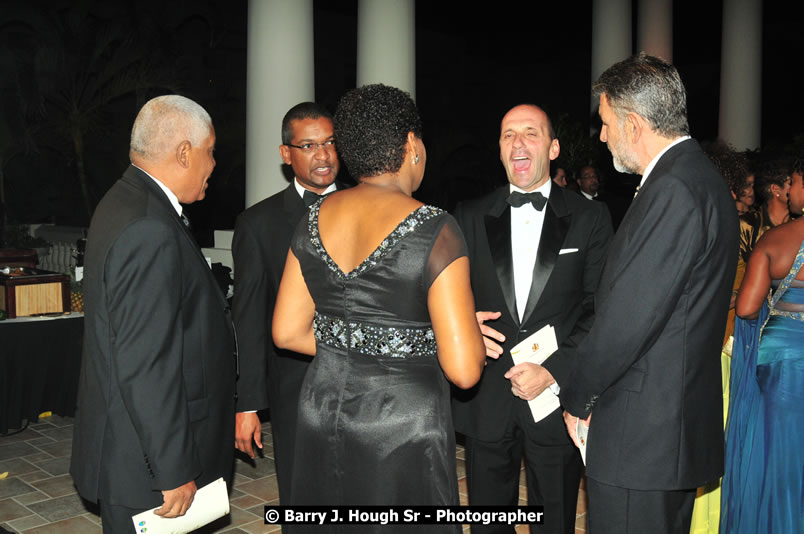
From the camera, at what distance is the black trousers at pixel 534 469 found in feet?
9.48

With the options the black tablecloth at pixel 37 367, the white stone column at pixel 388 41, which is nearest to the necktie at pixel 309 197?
the black tablecloth at pixel 37 367

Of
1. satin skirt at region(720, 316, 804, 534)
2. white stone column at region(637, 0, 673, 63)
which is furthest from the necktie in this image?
white stone column at region(637, 0, 673, 63)

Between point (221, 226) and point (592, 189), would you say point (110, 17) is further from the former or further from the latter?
point (592, 189)

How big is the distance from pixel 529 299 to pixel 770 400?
1.34 m

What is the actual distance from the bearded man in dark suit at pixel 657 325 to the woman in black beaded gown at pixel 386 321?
45 cm

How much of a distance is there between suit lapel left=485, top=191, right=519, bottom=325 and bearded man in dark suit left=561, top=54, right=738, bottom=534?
2.41 feet

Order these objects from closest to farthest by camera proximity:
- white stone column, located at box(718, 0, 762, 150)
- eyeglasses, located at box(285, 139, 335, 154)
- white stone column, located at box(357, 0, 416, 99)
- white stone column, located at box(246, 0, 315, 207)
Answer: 1. eyeglasses, located at box(285, 139, 335, 154)
2. white stone column, located at box(246, 0, 315, 207)
3. white stone column, located at box(357, 0, 416, 99)
4. white stone column, located at box(718, 0, 762, 150)

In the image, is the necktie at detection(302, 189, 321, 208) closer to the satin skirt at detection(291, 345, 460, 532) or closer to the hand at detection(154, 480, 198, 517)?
the satin skirt at detection(291, 345, 460, 532)

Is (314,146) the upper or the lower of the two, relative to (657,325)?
upper

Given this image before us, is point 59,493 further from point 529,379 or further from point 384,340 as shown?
point 384,340

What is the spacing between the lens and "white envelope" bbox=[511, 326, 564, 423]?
2781 millimetres

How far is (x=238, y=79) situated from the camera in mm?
15273

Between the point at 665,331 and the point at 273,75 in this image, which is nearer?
the point at 665,331

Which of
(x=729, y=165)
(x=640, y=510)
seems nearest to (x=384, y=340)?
(x=640, y=510)
